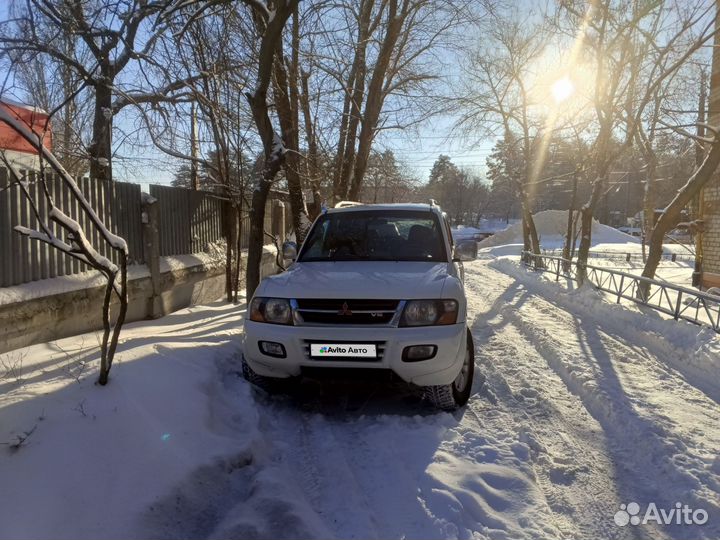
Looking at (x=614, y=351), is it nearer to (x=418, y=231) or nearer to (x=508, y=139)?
(x=418, y=231)

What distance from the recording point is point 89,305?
609cm

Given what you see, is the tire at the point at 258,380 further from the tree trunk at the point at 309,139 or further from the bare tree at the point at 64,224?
the tree trunk at the point at 309,139

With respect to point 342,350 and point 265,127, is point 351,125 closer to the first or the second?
point 265,127

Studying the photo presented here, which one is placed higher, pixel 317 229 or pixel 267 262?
pixel 317 229

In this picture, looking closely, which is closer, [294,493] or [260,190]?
[294,493]

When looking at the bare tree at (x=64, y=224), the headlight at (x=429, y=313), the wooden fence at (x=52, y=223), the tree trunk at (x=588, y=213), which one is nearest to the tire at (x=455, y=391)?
the headlight at (x=429, y=313)

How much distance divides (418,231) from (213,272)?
5.96 metres

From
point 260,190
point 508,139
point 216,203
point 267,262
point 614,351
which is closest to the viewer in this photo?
point 614,351

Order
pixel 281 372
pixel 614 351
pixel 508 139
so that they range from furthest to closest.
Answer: pixel 508 139 < pixel 614 351 < pixel 281 372

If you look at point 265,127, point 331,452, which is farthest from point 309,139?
point 331,452

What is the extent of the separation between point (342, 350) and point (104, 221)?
483 centimetres

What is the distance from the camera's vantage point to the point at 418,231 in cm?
523

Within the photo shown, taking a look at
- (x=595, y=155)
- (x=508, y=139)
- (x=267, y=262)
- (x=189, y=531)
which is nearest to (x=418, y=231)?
(x=189, y=531)

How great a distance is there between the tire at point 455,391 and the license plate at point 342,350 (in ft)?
2.19
